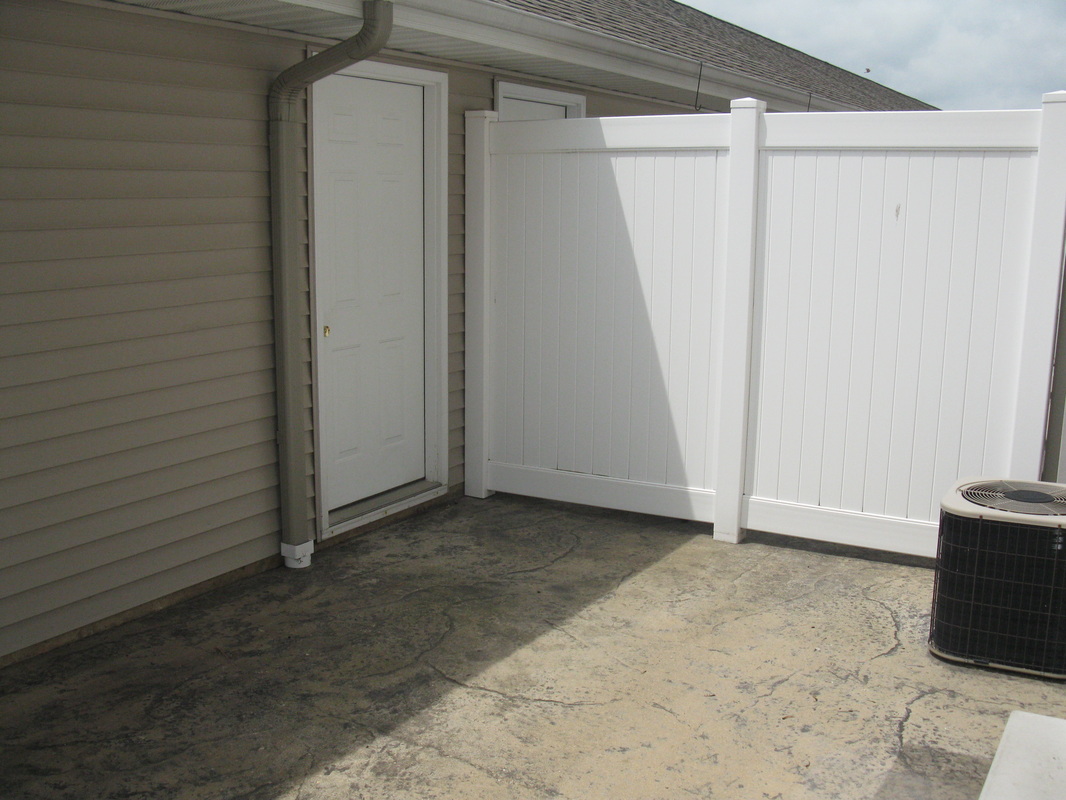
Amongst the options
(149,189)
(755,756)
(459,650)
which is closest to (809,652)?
(755,756)

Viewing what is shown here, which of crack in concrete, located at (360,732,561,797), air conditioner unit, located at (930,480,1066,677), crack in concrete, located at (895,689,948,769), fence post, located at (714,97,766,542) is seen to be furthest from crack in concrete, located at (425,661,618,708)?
fence post, located at (714,97,766,542)

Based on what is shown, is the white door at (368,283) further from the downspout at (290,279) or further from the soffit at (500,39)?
the soffit at (500,39)

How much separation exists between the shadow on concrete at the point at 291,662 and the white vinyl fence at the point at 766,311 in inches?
24.6

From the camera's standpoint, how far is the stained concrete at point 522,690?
313 centimetres

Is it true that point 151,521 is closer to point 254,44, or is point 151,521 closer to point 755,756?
point 254,44

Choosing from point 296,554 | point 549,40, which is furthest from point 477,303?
point 296,554

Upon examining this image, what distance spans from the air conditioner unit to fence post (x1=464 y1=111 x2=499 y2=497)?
9.57 feet

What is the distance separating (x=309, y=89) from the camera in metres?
4.78

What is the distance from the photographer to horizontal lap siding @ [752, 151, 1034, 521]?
469cm

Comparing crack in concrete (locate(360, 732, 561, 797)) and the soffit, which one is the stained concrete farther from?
the soffit

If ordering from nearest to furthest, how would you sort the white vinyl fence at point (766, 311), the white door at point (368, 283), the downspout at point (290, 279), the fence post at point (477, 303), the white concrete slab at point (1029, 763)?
1. the white concrete slab at point (1029, 763)
2. the downspout at point (290, 279)
3. the white vinyl fence at point (766, 311)
4. the white door at point (368, 283)
5. the fence post at point (477, 303)

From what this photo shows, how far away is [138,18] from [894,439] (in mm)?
3856

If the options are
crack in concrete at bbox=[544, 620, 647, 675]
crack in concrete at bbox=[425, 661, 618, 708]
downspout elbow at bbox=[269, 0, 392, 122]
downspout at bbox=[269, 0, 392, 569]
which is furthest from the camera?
Answer: downspout at bbox=[269, 0, 392, 569]

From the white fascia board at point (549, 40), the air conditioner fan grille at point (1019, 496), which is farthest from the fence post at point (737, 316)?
the air conditioner fan grille at point (1019, 496)
